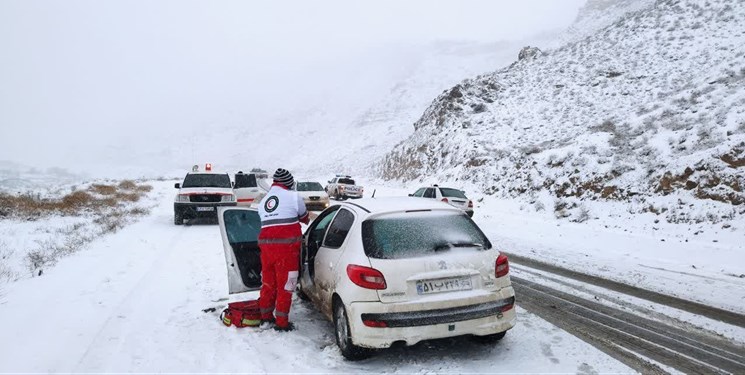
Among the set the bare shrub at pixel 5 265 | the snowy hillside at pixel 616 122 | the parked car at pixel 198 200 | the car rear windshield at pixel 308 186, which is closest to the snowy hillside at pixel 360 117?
the snowy hillside at pixel 616 122

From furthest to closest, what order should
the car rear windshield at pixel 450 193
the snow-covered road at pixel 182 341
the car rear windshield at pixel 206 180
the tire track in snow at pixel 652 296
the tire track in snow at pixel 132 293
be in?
1. the car rear windshield at pixel 450 193
2. the car rear windshield at pixel 206 180
3. the tire track in snow at pixel 652 296
4. the tire track in snow at pixel 132 293
5. the snow-covered road at pixel 182 341

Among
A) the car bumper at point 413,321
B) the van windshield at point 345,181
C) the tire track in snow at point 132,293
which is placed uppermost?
the van windshield at point 345,181

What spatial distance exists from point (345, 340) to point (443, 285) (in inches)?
42.6

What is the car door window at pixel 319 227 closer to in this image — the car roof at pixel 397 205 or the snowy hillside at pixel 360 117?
the car roof at pixel 397 205

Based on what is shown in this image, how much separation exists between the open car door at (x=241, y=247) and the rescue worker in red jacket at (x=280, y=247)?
0.49 m

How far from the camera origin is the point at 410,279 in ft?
12.5

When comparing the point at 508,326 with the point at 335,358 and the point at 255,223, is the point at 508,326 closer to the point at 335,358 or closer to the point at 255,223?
the point at 335,358

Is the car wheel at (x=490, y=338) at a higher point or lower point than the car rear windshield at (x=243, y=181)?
lower

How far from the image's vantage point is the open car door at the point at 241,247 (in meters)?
5.33

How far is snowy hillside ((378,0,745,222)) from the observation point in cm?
1304

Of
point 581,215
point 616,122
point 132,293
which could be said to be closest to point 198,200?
point 132,293

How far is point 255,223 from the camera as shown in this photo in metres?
5.82

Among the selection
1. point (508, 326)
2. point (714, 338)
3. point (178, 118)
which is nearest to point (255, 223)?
point (508, 326)

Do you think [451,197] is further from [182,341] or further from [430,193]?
[182,341]
